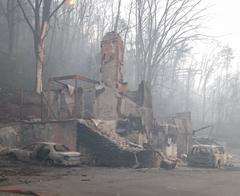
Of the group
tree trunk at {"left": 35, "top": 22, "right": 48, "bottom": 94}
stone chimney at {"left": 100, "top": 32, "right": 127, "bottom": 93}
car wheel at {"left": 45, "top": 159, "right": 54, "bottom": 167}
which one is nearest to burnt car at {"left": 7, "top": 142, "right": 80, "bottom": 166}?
car wheel at {"left": 45, "top": 159, "right": 54, "bottom": 167}

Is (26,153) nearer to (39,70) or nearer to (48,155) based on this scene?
(48,155)

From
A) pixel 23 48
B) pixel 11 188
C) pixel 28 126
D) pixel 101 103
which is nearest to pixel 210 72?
pixel 23 48

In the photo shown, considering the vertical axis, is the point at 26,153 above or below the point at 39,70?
below

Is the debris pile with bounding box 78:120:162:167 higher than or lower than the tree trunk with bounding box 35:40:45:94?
lower

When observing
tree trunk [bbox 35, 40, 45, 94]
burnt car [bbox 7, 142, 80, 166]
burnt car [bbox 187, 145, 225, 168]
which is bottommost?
burnt car [bbox 187, 145, 225, 168]

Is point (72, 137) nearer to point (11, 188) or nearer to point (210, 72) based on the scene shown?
point (11, 188)

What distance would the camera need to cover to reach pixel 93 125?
2747 cm

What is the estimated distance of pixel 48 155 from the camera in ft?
74.6

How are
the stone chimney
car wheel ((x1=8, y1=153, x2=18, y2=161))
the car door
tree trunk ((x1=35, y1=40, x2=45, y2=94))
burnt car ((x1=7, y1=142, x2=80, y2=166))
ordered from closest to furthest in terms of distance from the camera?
burnt car ((x1=7, y1=142, x2=80, y2=166)) < the car door < car wheel ((x1=8, y1=153, x2=18, y2=161)) < the stone chimney < tree trunk ((x1=35, y1=40, x2=45, y2=94))

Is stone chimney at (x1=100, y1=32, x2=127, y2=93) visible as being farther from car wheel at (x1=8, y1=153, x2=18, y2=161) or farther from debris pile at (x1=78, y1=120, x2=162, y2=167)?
car wheel at (x1=8, y1=153, x2=18, y2=161)

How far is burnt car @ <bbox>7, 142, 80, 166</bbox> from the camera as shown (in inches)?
884

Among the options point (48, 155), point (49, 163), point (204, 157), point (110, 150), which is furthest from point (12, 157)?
point (204, 157)

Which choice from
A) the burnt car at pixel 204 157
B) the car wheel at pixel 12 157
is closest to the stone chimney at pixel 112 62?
the burnt car at pixel 204 157

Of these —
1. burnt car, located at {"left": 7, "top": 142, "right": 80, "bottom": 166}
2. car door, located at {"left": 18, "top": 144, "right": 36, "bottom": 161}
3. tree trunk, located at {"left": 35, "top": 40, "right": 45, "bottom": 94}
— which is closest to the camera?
burnt car, located at {"left": 7, "top": 142, "right": 80, "bottom": 166}
